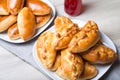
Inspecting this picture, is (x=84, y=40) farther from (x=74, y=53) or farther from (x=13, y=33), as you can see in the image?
(x=13, y=33)

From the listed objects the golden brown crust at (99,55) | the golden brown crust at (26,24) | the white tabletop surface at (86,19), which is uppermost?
the golden brown crust at (26,24)

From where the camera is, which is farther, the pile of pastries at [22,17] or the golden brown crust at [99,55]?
the pile of pastries at [22,17]

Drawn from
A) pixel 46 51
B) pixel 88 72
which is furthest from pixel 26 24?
pixel 88 72

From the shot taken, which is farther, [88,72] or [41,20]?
[41,20]

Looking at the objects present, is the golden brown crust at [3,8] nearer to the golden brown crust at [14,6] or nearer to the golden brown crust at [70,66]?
the golden brown crust at [14,6]

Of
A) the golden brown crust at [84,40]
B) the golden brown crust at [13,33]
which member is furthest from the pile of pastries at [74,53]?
the golden brown crust at [13,33]

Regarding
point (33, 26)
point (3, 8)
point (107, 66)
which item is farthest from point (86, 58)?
point (3, 8)

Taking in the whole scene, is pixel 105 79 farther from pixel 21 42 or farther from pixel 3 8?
pixel 3 8

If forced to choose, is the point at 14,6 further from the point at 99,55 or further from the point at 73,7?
the point at 99,55
